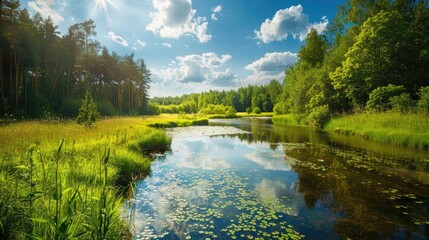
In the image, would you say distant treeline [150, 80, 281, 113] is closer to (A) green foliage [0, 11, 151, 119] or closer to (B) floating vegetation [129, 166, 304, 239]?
(A) green foliage [0, 11, 151, 119]

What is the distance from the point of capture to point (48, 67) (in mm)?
36094

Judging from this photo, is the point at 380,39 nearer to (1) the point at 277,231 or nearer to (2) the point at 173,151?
(2) the point at 173,151

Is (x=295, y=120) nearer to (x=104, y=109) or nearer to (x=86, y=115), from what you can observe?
(x=86, y=115)

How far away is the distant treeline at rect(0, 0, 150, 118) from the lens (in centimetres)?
2733

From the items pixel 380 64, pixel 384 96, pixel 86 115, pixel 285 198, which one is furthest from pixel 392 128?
pixel 86 115

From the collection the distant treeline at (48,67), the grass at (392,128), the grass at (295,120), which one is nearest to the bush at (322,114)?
the grass at (392,128)

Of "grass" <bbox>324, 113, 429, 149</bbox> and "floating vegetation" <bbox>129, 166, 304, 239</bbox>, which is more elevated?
"grass" <bbox>324, 113, 429, 149</bbox>

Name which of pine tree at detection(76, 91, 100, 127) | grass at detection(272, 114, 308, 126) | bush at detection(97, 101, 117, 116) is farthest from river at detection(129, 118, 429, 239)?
bush at detection(97, 101, 117, 116)

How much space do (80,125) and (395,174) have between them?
18.8 m

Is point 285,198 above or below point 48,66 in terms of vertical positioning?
below

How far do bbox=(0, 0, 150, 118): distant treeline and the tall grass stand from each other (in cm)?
819

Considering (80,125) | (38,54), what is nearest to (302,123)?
(80,125)

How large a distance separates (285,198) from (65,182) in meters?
6.21

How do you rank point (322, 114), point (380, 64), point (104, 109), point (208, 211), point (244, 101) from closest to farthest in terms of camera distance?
point (208, 211) < point (380, 64) < point (322, 114) < point (104, 109) < point (244, 101)
